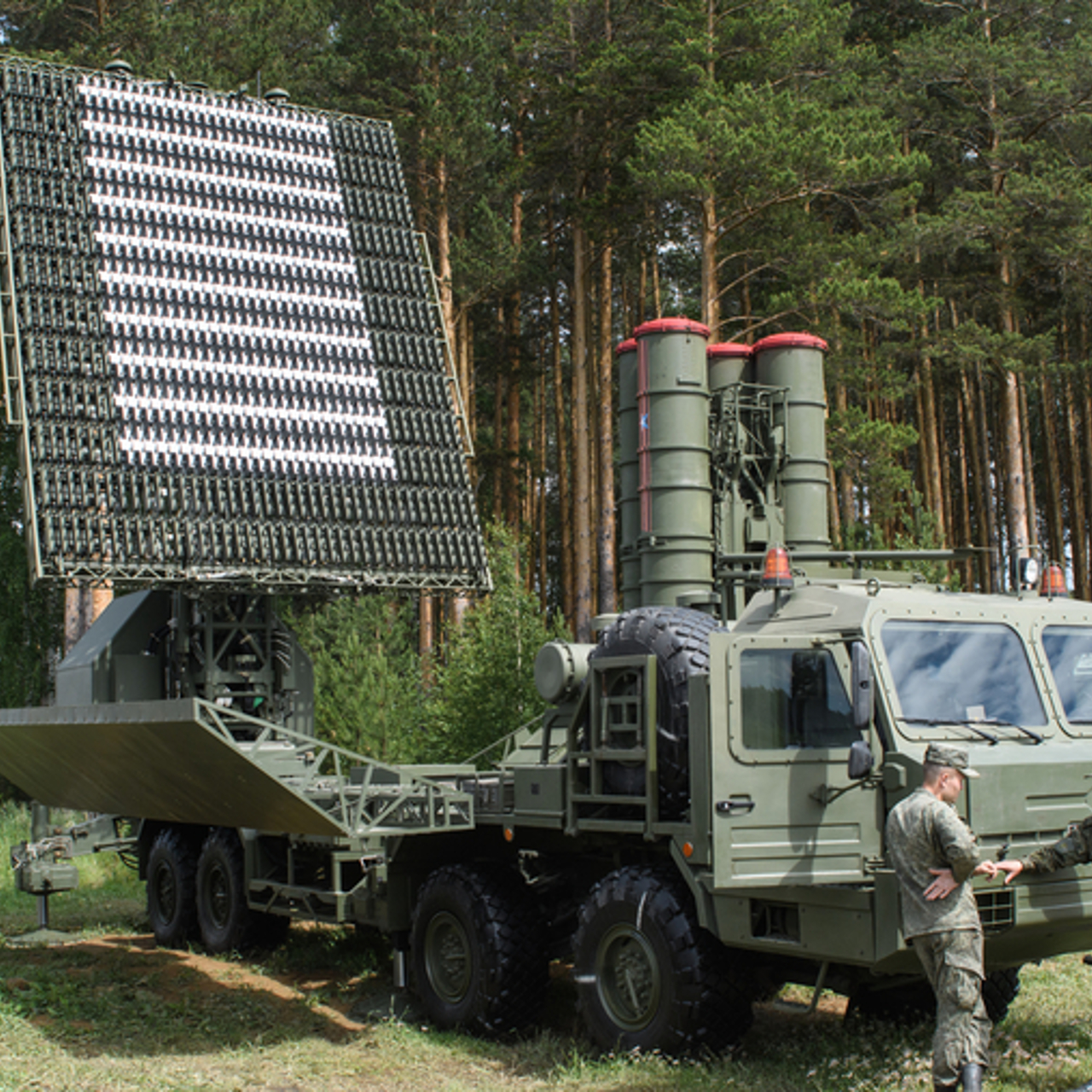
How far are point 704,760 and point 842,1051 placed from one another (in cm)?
189

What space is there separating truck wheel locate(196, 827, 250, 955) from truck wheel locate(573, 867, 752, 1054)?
4125 millimetres

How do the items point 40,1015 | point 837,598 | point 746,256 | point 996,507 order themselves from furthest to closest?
point 996,507 < point 746,256 < point 40,1015 < point 837,598

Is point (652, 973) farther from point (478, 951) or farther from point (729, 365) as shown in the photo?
point (729, 365)

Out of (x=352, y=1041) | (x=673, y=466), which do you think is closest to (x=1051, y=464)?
(x=673, y=466)

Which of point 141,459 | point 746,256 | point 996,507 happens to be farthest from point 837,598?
point 996,507

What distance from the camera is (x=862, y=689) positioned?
6.42 metres

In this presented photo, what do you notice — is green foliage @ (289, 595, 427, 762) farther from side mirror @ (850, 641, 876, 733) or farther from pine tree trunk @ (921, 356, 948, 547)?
pine tree trunk @ (921, 356, 948, 547)

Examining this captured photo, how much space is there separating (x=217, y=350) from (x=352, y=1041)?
21.0 ft

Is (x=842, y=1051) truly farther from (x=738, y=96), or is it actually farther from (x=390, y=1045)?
(x=738, y=96)

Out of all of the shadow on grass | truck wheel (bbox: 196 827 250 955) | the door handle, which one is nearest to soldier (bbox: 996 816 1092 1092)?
the door handle

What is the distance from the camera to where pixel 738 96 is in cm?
2288

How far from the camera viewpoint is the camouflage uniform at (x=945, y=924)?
5668 mm

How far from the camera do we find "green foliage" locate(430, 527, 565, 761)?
16.9m

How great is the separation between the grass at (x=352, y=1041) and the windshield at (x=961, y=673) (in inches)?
63.7
